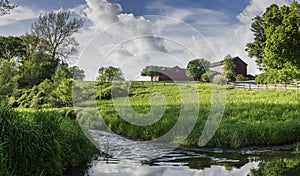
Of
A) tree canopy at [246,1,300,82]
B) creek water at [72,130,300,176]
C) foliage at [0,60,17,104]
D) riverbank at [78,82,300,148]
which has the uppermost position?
tree canopy at [246,1,300,82]

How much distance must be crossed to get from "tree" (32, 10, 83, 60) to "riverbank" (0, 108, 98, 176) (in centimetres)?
2260

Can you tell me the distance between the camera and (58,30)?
1134 inches

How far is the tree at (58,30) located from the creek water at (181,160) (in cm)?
2015

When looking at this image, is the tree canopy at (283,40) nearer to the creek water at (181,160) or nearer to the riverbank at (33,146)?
the creek water at (181,160)

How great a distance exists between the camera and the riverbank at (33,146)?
553 cm

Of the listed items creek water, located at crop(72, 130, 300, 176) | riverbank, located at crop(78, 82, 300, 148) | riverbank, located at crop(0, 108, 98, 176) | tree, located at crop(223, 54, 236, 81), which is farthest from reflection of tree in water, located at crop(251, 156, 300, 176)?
tree, located at crop(223, 54, 236, 81)

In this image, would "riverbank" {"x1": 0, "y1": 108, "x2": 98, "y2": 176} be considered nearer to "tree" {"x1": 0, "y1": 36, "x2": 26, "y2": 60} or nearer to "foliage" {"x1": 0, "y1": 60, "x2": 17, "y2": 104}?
"foliage" {"x1": 0, "y1": 60, "x2": 17, "y2": 104}

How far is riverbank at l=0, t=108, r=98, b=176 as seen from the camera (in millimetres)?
5527

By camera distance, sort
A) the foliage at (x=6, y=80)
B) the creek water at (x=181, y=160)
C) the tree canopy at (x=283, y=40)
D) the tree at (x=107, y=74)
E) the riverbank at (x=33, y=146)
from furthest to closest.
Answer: the foliage at (x=6, y=80) → the tree at (x=107, y=74) → the tree canopy at (x=283, y=40) → the creek water at (x=181, y=160) → the riverbank at (x=33, y=146)

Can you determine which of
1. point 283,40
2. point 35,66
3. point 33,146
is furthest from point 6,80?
point 33,146

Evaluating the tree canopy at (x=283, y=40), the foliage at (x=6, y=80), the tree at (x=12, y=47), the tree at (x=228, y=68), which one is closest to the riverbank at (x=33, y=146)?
the tree canopy at (x=283, y=40)

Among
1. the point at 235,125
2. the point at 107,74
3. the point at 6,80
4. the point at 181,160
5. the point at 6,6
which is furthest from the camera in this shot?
the point at 6,80

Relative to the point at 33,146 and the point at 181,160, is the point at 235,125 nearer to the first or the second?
the point at 181,160

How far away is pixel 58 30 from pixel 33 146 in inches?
968
